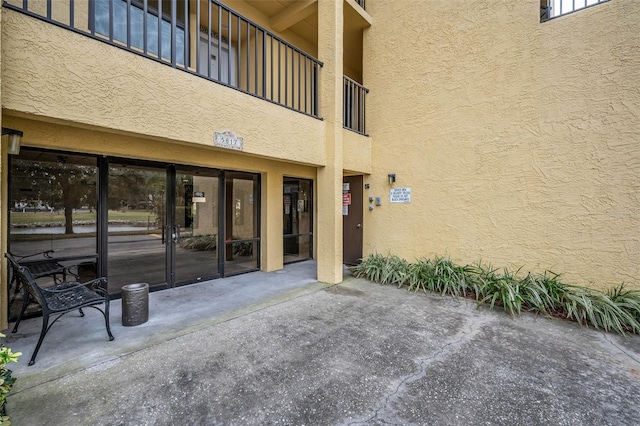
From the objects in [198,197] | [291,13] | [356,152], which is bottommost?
[198,197]

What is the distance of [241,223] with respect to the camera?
270 inches

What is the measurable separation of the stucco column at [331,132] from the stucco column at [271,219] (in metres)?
1.56

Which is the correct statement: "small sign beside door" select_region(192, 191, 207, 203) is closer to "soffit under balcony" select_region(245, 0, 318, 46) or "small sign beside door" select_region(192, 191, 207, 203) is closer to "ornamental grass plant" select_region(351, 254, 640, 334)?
"ornamental grass plant" select_region(351, 254, 640, 334)

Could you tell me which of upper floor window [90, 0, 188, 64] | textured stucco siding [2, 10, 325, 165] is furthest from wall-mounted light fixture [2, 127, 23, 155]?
upper floor window [90, 0, 188, 64]

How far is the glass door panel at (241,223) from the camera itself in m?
A: 6.55

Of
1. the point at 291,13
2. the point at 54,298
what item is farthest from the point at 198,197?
the point at 291,13

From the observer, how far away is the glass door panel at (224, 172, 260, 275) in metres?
6.55

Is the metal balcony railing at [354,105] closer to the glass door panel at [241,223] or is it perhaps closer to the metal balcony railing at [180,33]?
the metal balcony railing at [180,33]

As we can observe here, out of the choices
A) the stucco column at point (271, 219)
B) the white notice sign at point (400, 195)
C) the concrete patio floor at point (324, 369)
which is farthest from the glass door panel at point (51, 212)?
the white notice sign at point (400, 195)

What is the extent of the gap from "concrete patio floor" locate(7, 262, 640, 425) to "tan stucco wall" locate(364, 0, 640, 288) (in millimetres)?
1610

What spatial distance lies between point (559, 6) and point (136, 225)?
874 centimetres

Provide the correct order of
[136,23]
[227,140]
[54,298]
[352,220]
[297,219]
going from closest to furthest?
1. [54,298]
2. [227,140]
3. [136,23]
4. [352,220]
5. [297,219]

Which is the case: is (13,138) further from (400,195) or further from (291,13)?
(400,195)

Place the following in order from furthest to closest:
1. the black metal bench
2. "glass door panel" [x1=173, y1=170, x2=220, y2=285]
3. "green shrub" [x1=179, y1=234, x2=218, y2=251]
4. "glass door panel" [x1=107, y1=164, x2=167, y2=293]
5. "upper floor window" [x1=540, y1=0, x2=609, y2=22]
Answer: "green shrub" [x1=179, y1=234, x2=218, y2=251], "glass door panel" [x1=173, y1=170, x2=220, y2=285], "glass door panel" [x1=107, y1=164, x2=167, y2=293], "upper floor window" [x1=540, y1=0, x2=609, y2=22], the black metal bench
